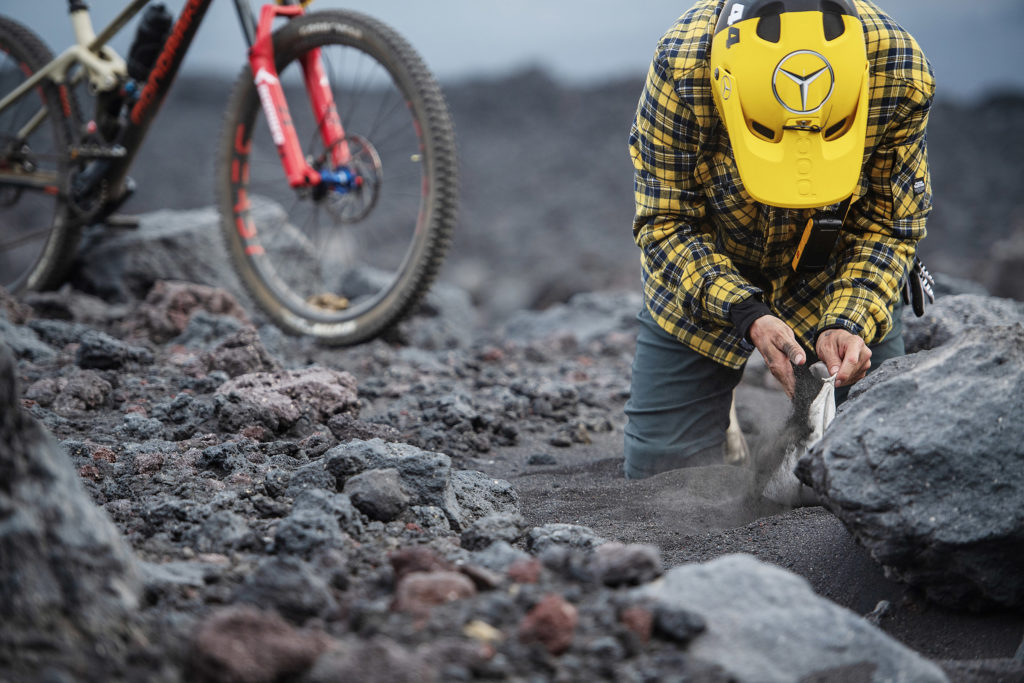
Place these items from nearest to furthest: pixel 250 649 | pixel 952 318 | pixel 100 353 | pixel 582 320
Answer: pixel 250 649, pixel 100 353, pixel 952 318, pixel 582 320

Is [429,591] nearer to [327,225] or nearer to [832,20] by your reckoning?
[832,20]

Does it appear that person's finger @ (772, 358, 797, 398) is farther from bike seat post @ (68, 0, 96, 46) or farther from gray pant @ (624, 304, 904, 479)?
bike seat post @ (68, 0, 96, 46)

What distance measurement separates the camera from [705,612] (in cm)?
128

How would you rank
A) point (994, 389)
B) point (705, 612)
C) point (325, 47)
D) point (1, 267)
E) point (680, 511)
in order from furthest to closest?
point (1, 267), point (325, 47), point (680, 511), point (994, 389), point (705, 612)

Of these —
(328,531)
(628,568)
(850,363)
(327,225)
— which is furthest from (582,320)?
(628,568)

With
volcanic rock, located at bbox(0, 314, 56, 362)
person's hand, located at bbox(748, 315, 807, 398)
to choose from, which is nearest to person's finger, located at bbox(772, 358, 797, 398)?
person's hand, located at bbox(748, 315, 807, 398)

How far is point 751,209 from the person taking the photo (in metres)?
2.57

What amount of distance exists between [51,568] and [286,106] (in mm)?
2813

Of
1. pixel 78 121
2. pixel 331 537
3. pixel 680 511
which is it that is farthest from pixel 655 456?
pixel 78 121

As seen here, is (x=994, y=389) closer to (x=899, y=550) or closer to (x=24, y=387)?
(x=899, y=550)

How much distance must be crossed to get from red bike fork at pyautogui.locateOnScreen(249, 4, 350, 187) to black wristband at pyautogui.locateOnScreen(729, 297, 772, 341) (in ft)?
6.26

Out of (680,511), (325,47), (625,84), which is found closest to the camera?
(680,511)

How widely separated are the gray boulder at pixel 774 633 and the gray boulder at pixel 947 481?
44 cm

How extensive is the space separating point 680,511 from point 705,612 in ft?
3.64
